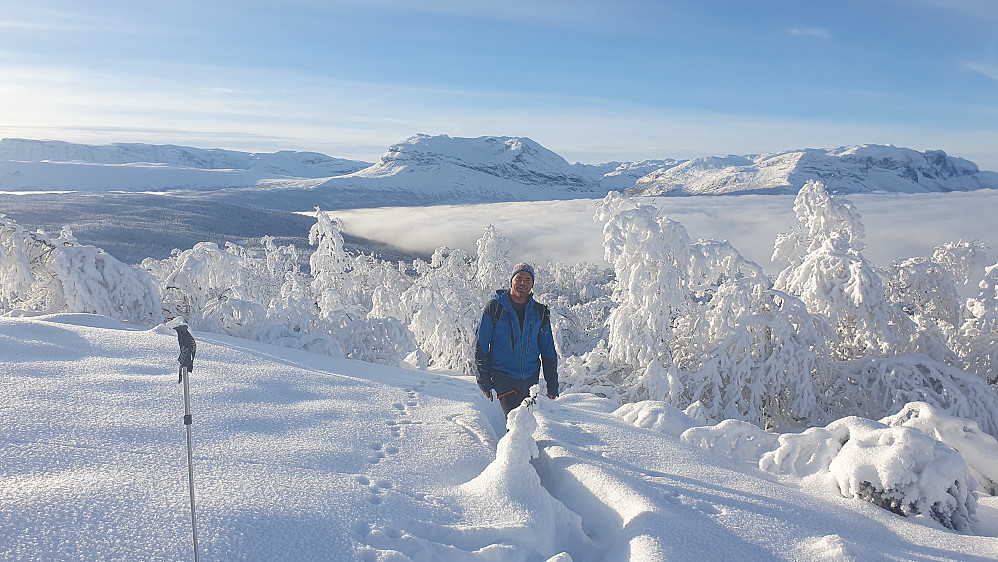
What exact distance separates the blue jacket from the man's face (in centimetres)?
8

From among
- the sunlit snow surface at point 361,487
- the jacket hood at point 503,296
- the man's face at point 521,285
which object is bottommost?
the sunlit snow surface at point 361,487

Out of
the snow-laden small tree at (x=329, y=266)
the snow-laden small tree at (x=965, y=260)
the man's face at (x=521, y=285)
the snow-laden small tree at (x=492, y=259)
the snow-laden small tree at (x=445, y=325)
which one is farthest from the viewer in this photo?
the snow-laden small tree at (x=492, y=259)

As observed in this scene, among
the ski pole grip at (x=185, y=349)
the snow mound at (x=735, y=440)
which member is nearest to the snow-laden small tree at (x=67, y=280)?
the ski pole grip at (x=185, y=349)

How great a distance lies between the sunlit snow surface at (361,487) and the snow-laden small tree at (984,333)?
29.4 feet

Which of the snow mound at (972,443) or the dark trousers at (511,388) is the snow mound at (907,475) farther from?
the dark trousers at (511,388)

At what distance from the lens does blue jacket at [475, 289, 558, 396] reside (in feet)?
16.9

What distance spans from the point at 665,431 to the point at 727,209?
103739 millimetres

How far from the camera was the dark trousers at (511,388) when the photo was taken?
525cm

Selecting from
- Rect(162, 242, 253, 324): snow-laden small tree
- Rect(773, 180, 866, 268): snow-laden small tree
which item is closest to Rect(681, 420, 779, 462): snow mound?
Rect(773, 180, 866, 268): snow-laden small tree

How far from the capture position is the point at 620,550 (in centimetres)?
325

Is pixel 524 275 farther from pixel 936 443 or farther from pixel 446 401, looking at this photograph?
pixel 936 443

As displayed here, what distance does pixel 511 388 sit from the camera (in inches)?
207

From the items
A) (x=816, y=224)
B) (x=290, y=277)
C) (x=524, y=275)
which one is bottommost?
(x=290, y=277)

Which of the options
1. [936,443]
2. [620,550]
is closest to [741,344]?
[936,443]
